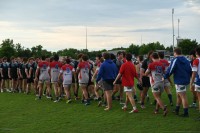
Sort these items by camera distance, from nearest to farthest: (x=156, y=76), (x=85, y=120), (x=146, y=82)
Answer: (x=85, y=120) < (x=156, y=76) < (x=146, y=82)

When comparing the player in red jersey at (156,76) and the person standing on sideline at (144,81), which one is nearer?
the player in red jersey at (156,76)

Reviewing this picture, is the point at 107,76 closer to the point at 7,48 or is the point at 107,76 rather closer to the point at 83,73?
the point at 83,73

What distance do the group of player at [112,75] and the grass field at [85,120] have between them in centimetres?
54

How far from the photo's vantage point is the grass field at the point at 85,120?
852cm

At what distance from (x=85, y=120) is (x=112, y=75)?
265 cm

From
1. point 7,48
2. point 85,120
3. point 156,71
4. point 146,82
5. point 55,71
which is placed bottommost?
point 85,120

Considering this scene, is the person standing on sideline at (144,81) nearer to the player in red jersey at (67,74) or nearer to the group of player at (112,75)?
the group of player at (112,75)

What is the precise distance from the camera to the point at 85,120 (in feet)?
32.1

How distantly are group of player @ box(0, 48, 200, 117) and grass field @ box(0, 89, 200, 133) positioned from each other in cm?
54

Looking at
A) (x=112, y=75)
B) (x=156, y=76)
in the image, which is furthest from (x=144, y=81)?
(x=156, y=76)

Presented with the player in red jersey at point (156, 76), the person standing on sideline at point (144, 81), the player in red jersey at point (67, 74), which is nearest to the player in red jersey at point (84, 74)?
the player in red jersey at point (67, 74)

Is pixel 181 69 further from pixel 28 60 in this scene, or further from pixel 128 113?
pixel 28 60

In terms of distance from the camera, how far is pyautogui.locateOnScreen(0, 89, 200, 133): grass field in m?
8.52

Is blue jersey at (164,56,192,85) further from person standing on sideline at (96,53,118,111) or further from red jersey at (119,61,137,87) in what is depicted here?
person standing on sideline at (96,53,118,111)
